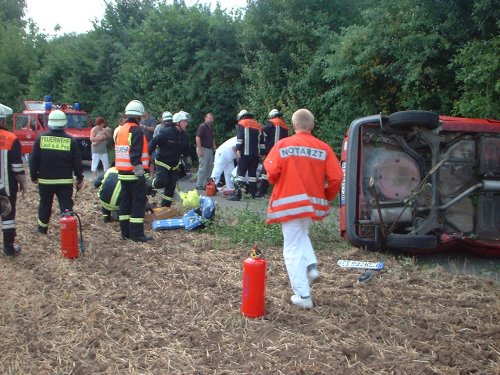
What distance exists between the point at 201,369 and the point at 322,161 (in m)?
2.11

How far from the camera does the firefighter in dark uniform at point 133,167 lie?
737cm

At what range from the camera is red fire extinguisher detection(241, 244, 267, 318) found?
4707 mm

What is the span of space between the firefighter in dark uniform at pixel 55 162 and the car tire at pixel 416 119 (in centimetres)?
433

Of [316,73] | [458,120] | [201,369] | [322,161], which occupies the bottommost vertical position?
→ [201,369]

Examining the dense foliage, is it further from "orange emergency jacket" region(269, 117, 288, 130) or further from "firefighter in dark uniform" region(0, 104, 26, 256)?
"firefighter in dark uniform" region(0, 104, 26, 256)

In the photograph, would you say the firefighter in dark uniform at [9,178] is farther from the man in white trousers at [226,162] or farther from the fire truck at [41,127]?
the fire truck at [41,127]

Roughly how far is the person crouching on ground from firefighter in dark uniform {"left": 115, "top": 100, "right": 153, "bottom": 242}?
2934mm

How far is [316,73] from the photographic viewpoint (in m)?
12.5

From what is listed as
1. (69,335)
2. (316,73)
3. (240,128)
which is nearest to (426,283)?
(69,335)

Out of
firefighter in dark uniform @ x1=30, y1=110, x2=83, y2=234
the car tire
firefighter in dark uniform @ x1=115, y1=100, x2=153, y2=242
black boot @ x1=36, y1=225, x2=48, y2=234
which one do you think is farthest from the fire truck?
the car tire

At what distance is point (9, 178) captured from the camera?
22.3 feet

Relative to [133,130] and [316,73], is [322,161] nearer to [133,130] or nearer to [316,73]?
[133,130]

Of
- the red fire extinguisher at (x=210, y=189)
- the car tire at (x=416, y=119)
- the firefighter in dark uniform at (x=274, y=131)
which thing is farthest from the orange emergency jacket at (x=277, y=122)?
the car tire at (x=416, y=119)

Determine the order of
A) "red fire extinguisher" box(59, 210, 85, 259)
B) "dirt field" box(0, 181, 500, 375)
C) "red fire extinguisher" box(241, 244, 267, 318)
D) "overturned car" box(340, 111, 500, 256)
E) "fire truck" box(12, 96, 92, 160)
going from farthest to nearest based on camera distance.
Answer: "fire truck" box(12, 96, 92, 160), "red fire extinguisher" box(59, 210, 85, 259), "overturned car" box(340, 111, 500, 256), "red fire extinguisher" box(241, 244, 267, 318), "dirt field" box(0, 181, 500, 375)
